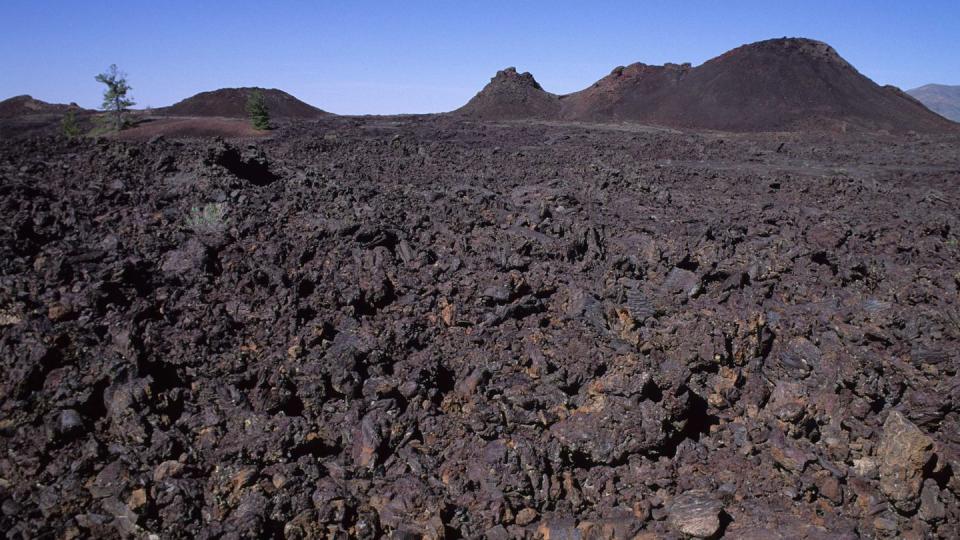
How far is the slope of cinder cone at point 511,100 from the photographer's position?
3108 centimetres

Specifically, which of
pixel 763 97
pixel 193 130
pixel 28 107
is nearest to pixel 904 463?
pixel 193 130

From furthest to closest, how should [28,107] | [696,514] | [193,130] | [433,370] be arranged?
[28,107], [193,130], [433,370], [696,514]

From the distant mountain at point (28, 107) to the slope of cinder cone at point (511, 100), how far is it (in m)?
20.0

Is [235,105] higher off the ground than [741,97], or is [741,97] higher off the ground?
[235,105]

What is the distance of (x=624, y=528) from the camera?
9.88 ft

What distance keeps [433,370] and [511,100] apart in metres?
30.0

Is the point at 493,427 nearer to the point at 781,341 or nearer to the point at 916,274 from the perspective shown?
the point at 781,341

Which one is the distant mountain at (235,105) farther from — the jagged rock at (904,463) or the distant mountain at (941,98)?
the distant mountain at (941,98)

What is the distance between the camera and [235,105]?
31.5 meters

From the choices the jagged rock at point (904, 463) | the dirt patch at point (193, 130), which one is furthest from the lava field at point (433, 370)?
the dirt patch at point (193, 130)

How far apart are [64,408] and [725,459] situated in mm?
3721

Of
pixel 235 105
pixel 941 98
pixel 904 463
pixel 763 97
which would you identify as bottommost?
pixel 904 463

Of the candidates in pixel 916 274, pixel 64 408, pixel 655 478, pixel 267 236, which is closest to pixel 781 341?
pixel 655 478

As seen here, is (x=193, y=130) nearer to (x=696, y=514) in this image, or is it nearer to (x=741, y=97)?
(x=696, y=514)
